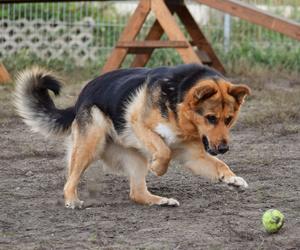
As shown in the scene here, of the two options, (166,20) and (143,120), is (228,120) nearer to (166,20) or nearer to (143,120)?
(143,120)

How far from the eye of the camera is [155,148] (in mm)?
5383

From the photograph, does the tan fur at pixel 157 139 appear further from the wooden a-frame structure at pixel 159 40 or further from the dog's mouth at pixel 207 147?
the wooden a-frame structure at pixel 159 40

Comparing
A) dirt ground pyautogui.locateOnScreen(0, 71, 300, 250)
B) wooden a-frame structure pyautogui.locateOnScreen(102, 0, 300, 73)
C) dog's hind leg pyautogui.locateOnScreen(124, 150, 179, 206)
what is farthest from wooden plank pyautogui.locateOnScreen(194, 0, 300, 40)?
dog's hind leg pyautogui.locateOnScreen(124, 150, 179, 206)

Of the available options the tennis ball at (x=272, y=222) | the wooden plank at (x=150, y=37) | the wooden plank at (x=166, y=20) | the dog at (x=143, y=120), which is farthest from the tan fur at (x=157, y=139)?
the wooden plank at (x=150, y=37)

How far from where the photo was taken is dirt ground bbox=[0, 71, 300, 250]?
15.1ft

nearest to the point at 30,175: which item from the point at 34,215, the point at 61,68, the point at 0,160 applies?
the point at 0,160

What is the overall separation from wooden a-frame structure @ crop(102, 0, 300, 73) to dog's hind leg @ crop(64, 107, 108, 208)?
4.12 meters

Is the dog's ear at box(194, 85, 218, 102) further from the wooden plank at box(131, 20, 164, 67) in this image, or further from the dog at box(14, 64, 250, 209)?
the wooden plank at box(131, 20, 164, 67)

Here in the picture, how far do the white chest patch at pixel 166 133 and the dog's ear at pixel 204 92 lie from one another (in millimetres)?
321

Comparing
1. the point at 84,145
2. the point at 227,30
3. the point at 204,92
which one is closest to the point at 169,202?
the point at 84,145

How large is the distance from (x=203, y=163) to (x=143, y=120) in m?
0.50

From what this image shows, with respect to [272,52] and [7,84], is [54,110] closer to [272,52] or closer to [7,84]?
[7,84]

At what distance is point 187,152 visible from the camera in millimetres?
5496

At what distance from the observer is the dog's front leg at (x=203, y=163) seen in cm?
532
